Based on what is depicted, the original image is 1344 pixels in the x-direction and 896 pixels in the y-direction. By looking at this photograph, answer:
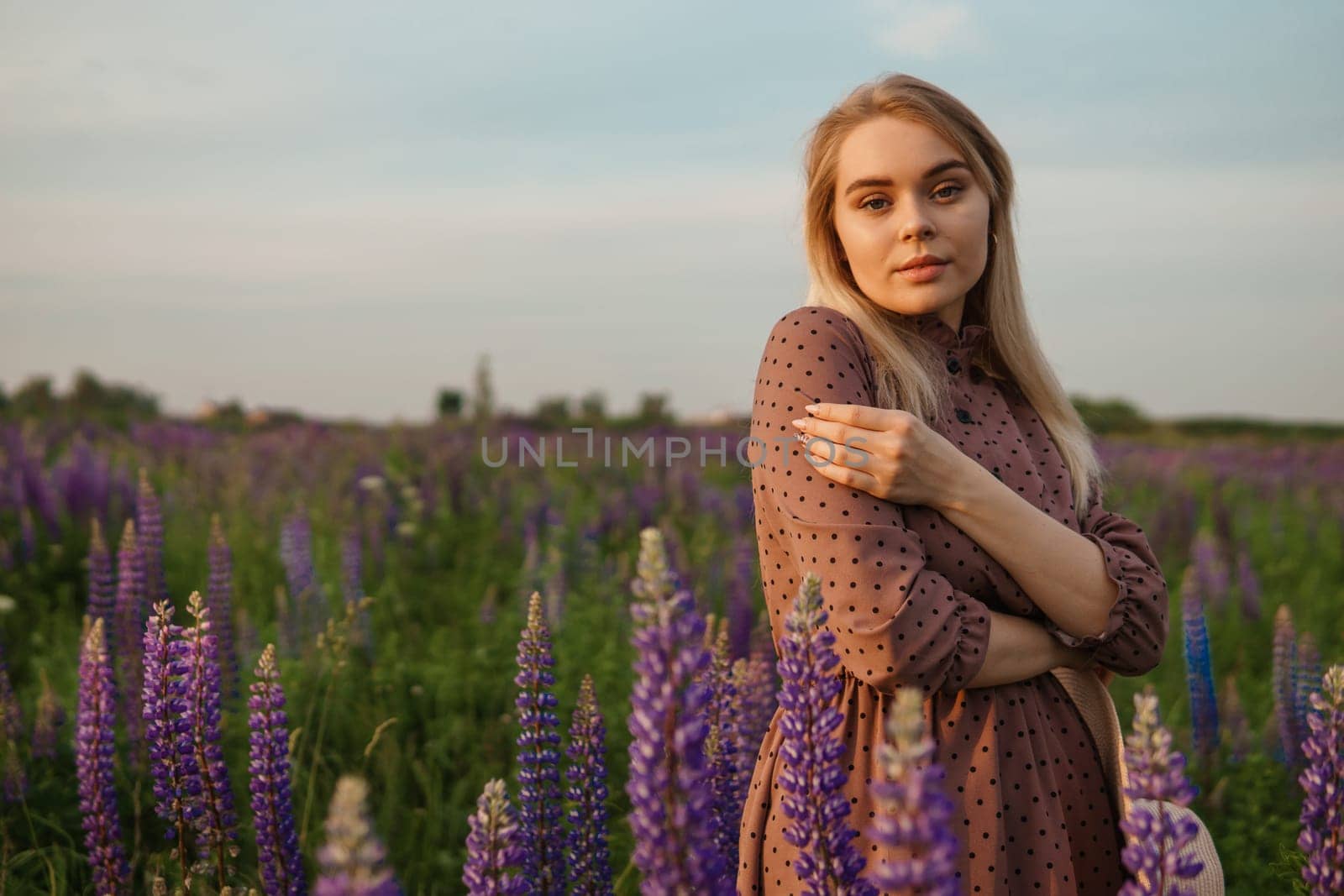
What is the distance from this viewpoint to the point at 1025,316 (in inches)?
132

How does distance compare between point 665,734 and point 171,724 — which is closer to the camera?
point 665,734

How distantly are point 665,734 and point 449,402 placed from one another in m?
14.2

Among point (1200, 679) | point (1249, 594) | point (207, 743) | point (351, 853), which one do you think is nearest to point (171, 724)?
point (207, 743)

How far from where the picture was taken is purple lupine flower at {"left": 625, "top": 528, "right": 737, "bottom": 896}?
162 centimetres

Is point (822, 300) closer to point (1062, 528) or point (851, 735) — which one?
point (1062, 528)

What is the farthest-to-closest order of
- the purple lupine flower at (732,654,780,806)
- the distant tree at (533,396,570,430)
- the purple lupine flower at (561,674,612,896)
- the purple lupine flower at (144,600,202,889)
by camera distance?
the distant tree at (533,396,570,430)
the purple lupine flower at (732,654,780,806)
the purple lupine flower at (561,674,612,896)
the purple lupine flower at (144,600,202,889)

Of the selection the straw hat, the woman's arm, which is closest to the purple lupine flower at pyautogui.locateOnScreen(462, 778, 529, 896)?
the woman's arm

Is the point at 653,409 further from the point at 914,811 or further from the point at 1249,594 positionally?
the point at 914,811

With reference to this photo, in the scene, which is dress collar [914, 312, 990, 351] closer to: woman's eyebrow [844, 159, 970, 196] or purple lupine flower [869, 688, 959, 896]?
woman's eyebrow [844, 159, 970, 196]

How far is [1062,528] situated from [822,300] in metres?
0.87

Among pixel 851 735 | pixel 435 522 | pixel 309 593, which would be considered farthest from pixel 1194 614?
pixel 435 522

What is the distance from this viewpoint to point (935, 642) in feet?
7.80

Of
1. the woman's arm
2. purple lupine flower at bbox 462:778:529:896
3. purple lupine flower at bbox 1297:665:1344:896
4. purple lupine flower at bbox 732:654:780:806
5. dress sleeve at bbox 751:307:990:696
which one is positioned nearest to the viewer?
purple lupine flower at bbox 462:778:529:896

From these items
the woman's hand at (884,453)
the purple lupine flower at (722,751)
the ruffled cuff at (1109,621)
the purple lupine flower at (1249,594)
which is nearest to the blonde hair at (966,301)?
the woman's hand at (884,453)
